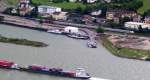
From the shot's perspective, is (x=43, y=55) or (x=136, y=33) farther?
(x=136, y=33)

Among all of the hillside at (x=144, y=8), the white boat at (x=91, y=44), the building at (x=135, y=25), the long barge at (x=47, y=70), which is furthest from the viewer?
the hillside at (x=144, y=8)

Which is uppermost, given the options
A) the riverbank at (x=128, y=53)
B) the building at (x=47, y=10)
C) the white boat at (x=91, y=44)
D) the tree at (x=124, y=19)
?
the building at (x=47, y=10)

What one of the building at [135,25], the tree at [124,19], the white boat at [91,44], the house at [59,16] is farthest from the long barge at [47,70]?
the tree at [124,19]

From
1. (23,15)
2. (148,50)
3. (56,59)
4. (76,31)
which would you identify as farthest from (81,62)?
(23,15)

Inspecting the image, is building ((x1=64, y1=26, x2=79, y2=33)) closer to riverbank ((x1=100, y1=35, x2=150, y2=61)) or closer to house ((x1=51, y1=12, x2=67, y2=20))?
house ((x1=51, y1=12, x2=67, y2=20))

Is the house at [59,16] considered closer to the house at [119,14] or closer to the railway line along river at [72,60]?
the house at [119,14]

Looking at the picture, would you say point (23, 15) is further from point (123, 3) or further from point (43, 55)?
point (43, 55)
